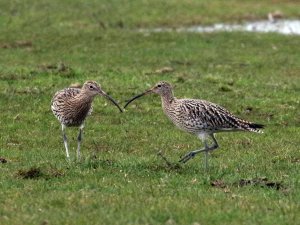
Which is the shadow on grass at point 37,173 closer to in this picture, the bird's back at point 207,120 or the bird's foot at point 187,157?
the bird's foot at point 187,157

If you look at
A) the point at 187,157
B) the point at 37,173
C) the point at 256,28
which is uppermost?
the point at 37,173

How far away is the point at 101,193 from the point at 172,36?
65.1ft

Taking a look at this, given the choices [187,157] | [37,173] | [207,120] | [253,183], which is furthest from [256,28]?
[37,173]

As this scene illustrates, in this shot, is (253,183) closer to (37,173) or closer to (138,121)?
(37,173)

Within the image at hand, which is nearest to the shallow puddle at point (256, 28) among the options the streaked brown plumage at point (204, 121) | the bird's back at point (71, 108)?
→ the bird's back at point (71, 108)

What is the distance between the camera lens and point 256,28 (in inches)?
1427

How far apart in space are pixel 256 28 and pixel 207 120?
22.9 meters

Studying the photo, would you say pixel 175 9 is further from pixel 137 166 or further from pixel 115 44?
pixel 137 166

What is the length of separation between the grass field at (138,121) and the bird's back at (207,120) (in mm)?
597

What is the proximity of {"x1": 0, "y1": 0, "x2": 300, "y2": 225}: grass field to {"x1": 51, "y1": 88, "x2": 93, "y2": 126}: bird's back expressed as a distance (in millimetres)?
590

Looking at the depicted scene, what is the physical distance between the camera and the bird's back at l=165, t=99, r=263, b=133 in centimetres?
1388

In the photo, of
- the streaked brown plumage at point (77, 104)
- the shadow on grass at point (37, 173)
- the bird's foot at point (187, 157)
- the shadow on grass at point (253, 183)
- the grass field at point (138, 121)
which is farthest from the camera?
the streaked brown plumage at point (77, 104)

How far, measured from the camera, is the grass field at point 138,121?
11.0 meters

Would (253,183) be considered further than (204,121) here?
No
